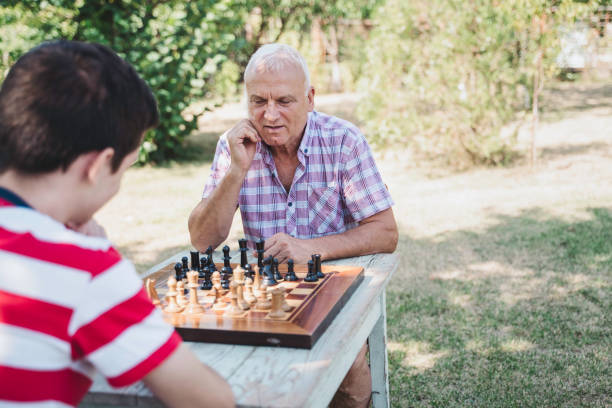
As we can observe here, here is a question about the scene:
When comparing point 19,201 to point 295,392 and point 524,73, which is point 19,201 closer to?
point 295,392

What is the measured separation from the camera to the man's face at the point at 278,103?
285cm

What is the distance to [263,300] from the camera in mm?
1970

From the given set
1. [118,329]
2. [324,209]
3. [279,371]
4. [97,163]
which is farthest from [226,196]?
[118,329]

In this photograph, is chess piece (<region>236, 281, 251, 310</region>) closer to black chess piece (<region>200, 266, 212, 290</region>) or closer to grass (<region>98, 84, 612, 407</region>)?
black chess piece (<region>200, 266, 212, 290</region>)

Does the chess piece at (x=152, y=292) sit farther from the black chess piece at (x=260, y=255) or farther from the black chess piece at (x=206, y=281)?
the black chess piece at (x=260, y=255)

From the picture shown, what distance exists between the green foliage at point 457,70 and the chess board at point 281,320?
21.3 feet

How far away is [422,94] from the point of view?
27.6ft

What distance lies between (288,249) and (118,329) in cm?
137

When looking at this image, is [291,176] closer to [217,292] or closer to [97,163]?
[217,292]

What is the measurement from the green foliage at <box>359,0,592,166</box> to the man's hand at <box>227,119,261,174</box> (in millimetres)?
5827

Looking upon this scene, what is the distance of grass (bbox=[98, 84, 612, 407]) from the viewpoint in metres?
3.58

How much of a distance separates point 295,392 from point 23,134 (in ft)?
2.76

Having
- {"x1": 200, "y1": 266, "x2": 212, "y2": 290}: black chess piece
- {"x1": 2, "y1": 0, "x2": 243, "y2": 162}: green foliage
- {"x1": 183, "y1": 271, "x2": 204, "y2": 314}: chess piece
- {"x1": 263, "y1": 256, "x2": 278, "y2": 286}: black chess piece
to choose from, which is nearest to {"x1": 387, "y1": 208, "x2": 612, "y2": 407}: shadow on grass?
{"x1": 263, "y1": 256, "x2": 278, "y2": 286}: black chess piece

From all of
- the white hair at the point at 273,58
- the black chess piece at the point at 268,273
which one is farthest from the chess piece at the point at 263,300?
the white hair at the point at 273,58
